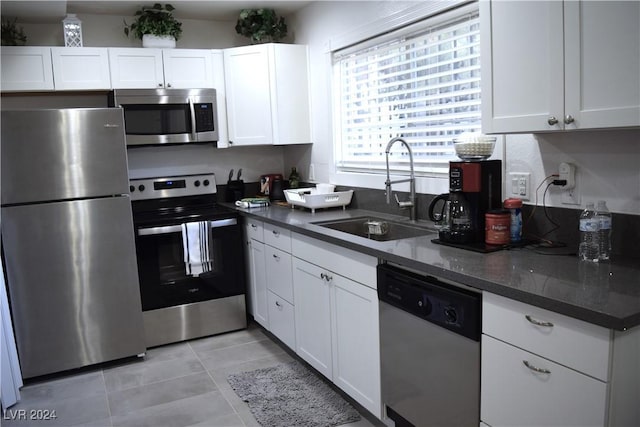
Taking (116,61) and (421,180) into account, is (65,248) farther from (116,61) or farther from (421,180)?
(421,180)

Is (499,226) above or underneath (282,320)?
above

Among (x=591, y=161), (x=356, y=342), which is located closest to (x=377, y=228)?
(x=356, y=342)

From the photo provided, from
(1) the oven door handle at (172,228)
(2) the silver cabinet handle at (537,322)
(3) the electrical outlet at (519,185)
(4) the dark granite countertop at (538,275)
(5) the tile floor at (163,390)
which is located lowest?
(5) the tile floor at (163,390)

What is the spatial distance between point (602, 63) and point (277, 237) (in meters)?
2.16

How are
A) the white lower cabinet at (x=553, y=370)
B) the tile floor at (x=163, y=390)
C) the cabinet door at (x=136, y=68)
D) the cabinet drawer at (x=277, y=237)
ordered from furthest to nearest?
the cabinet door at (x=136, y=68)
the cabinet drawer at (x=277, y=237)
the tile floor at (x=163, y=390)
the white lower cabinet at (x=553, y=370)

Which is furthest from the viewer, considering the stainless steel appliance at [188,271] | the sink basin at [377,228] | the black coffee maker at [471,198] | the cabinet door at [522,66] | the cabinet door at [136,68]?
the cabinet door at [136,68]

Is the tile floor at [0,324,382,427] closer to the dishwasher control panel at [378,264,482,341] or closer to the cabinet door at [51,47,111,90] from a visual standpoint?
the dishwasher control panel at [378,264,482,341]

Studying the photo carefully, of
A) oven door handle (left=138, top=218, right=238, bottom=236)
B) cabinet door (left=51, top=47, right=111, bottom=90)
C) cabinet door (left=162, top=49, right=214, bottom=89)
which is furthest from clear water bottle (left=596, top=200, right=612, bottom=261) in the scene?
cabinet door (left=51, top=47, right=111, bottom=90)

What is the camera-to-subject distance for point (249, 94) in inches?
162

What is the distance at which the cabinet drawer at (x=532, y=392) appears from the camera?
151 cm

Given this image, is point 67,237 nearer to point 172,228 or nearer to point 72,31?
point 172,228

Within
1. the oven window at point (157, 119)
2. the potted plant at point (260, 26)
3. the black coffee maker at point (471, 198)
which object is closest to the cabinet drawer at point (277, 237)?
the oven window at point (157, 119)

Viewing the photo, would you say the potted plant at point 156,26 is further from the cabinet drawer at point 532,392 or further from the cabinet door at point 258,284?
the cabinet drawer at point 532,392

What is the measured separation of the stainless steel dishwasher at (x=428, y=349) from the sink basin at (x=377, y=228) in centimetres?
61
